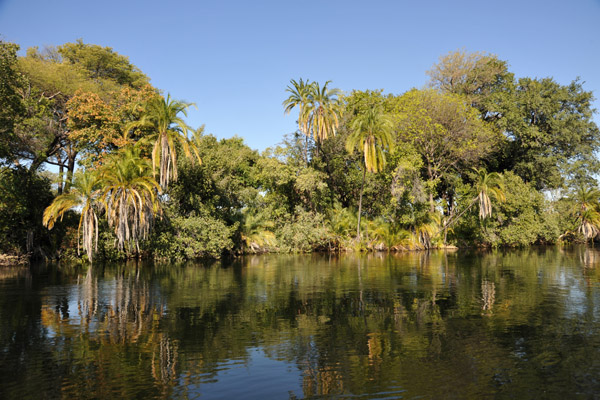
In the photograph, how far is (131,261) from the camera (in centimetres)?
3719

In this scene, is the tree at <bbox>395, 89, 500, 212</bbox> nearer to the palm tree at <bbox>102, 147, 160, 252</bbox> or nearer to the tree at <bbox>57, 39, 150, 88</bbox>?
the palm tree at <bbox>102, 147, 160, 252</bbox>

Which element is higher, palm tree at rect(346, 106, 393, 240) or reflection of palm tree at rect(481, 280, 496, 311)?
palm tree at rect(346, 106, 393, 240)

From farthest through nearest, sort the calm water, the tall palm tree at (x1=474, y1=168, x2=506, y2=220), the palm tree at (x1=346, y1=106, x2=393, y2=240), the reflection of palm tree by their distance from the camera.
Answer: the tall palm tree at (x1=474, y1=168, x2=506, y2=220), the palm tree at (x1=346, y1=106, x2=393, y2=240), the reflection of palm tree, the calm water

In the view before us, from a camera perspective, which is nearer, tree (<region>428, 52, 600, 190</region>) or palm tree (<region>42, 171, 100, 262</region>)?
palm tree (<region>42, 171, 100, 262</region>)

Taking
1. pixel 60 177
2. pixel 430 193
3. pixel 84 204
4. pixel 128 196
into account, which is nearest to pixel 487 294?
pixel 128 196

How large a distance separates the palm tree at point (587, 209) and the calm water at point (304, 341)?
4332cm

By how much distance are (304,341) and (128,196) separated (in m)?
24.7

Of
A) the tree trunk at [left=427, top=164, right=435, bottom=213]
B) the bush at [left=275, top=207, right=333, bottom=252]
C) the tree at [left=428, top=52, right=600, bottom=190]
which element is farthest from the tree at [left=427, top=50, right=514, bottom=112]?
the bush at [left=275, top=207, right=333, bottom=252]

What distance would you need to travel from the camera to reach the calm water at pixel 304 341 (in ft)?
25.8

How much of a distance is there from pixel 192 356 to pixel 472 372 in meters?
6.02

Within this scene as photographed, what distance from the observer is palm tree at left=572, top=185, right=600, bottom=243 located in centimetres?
5562

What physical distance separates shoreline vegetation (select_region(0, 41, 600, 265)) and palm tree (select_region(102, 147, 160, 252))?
155mm

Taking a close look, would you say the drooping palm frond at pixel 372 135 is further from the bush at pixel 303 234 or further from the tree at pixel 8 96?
the tree at pixel 8 96

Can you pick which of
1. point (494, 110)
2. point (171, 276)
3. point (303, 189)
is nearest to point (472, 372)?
point (171, 276)
